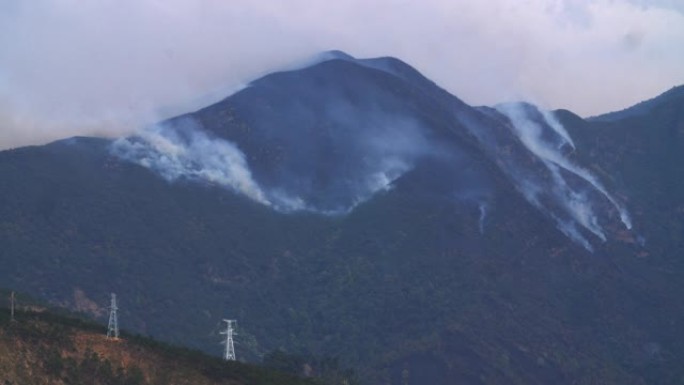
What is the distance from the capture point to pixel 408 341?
183 m

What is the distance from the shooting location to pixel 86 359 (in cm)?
10675

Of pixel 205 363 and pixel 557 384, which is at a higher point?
pixel 557 384

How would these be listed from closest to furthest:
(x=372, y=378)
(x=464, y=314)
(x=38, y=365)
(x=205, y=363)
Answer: (x=38, y=365) < (x=205, y=363) < (x=372, y=378) < (x=464, y=314)

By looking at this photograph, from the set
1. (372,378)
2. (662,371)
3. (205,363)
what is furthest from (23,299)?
(662,371)

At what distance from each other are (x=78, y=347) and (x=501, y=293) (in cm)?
9792

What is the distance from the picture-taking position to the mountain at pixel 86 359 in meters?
103

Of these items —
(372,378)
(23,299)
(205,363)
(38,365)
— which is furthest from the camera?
(372,378)

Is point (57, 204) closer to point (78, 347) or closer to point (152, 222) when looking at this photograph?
point (152, 222)

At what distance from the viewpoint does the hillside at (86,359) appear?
103 m

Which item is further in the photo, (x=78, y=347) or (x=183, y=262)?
(x=183, y=262)

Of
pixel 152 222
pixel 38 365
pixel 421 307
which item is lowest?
pixel 38 365

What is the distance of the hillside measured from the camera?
339 ft

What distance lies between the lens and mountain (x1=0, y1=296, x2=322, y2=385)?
339 feet

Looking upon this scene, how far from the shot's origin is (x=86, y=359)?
106750mm
